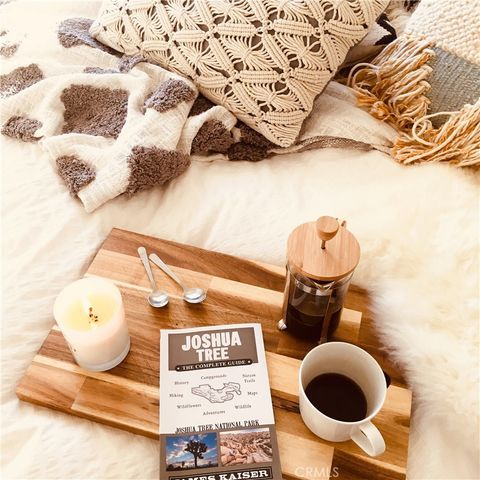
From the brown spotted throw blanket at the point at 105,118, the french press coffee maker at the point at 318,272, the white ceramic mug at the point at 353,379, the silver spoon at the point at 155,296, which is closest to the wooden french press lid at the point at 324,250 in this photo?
the french press coffee maker at the point at 318,272

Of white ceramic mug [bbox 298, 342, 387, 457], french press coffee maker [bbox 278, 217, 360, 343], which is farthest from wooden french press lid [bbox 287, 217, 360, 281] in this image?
white ceramic mug [bbox 298, 342, 387, 457]

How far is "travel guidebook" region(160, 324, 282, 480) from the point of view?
674 mm

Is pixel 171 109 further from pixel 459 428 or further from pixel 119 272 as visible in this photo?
pixel 459 428

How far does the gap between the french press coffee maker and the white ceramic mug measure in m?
0.07

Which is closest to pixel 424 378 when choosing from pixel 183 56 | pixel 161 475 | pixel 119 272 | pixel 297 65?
pixel 161 475

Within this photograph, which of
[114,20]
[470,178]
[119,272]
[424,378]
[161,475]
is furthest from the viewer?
[114,20]

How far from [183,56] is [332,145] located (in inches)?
14.5

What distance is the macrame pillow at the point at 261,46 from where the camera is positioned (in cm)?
103

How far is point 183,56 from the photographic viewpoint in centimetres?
110

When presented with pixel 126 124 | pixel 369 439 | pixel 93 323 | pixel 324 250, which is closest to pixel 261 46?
pixel 126 124

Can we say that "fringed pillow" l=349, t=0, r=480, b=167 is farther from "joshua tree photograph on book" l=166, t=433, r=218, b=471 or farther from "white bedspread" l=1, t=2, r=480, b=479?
"joshua tree photograph on book" l=166, t=433, r=218, b=471

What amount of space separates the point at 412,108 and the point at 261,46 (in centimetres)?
34

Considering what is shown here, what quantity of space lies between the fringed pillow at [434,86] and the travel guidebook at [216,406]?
1.83 ft

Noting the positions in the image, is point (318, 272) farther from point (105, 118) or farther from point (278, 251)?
point (105, 118)
